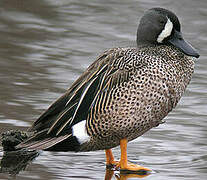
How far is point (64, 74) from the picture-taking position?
360 inches

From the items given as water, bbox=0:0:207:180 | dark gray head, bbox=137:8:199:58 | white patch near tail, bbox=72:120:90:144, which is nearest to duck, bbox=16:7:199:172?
white patch near tail, bbox=72:120:90:144

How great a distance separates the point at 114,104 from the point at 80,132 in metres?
0.40

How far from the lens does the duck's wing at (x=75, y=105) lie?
20.5ft

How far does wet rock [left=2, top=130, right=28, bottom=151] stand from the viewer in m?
6.50

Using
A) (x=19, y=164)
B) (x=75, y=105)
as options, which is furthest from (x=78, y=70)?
(x=19, y=164)

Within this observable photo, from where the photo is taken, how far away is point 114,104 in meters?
6.21

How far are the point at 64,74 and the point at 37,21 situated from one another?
2294 mm

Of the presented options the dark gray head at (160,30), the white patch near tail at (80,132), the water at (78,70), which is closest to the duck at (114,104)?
the white patch near tail at (80,132)

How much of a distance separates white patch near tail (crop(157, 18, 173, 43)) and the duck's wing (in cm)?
43

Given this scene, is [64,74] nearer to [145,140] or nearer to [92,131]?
[145,140]

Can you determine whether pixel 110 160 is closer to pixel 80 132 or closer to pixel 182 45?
pixel 80 132

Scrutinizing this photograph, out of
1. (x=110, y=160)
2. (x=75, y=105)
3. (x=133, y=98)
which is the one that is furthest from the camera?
(x=110, y=160)

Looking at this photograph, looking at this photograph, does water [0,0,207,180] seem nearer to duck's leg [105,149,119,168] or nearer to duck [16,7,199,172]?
duck's leg [105,149,119,168]

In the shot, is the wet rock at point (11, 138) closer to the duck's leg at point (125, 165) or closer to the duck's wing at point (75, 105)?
the duck's wing at point (75, 105)
